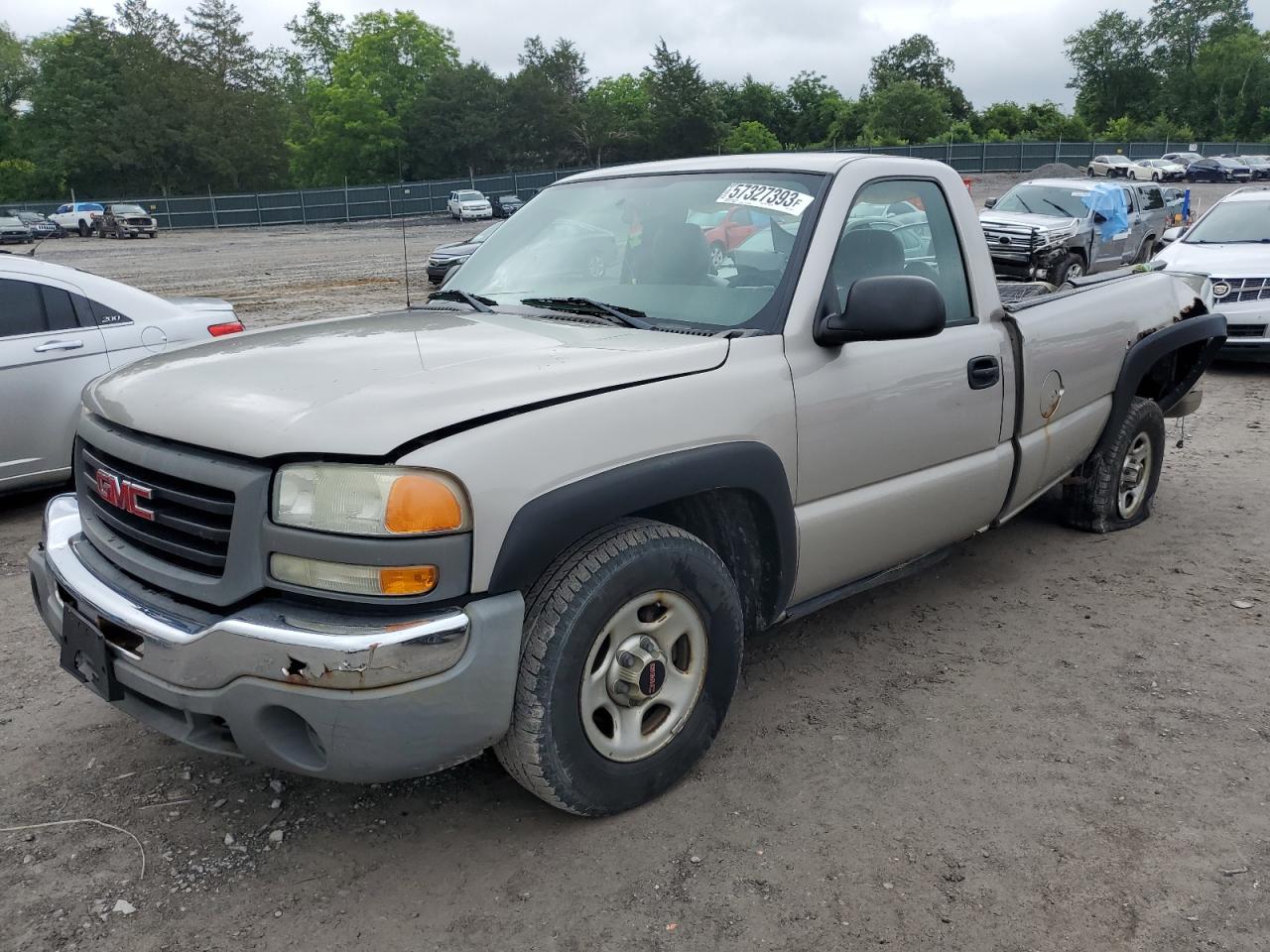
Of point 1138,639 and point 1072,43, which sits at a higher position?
point 1072,43

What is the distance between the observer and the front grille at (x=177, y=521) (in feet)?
8.02

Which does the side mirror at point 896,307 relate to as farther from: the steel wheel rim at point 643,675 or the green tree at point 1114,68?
the green tree at point 1114,68

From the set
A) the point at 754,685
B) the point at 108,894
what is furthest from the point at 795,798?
the point at 108,894

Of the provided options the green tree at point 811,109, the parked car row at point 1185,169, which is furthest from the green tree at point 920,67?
the parked car row at point 1185,169

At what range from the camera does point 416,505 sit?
2307mm

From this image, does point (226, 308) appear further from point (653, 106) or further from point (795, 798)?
point (653, 106)

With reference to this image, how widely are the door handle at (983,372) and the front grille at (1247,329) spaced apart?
732 cm

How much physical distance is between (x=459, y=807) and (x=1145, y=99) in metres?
113

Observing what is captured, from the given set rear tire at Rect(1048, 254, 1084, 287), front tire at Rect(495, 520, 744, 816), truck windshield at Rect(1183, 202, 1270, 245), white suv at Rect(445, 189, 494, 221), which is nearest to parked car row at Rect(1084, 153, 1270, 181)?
white suv at Rect(445, 189, 494, 221)

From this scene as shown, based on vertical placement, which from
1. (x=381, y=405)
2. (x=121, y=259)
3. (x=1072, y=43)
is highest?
(x=1072, y=43)

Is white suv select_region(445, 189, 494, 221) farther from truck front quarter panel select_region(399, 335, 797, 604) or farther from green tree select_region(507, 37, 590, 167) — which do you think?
truck front quarter panel select_region(399, 335, 797, 604)

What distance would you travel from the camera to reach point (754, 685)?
148 inches

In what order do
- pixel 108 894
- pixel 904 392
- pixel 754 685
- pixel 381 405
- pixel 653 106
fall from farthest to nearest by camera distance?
pixel 653 106 → pixel 754 685 → pixel 904 392 → pixel 108 894 → pixel 381 405

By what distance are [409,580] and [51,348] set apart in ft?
15.2
